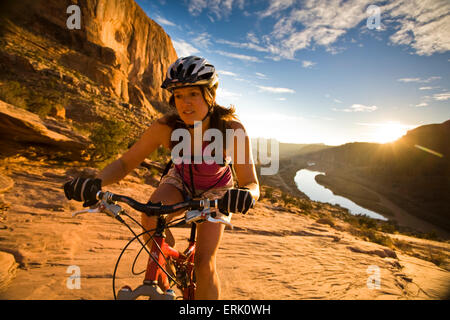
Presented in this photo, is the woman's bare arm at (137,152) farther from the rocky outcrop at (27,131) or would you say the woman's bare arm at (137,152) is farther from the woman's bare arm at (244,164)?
the rocky outcrop at (27,131)

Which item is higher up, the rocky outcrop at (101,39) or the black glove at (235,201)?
the rocky outcrop at (101,39)

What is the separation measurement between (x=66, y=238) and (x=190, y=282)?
2.83 metres

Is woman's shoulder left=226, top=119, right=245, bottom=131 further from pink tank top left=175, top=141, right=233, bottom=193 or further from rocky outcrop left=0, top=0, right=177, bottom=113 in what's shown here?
rocky outcrop left=0, top=0, right=177, bottom=113

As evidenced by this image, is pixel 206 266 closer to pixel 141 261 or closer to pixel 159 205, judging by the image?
pixel 159 205

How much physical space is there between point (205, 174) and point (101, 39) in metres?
47.6

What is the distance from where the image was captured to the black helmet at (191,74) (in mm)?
2246

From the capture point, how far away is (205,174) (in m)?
2.47

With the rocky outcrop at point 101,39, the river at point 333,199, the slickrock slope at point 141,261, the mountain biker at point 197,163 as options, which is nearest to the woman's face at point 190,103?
the mountain biker at point 197,163

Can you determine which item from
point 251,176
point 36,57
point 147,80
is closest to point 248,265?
point 251,176

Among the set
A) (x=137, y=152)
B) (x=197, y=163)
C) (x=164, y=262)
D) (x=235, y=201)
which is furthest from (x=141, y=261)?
(x=235, y=201)

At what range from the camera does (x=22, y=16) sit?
29.8 metres

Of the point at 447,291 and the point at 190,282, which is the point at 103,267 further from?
the point at 447,291

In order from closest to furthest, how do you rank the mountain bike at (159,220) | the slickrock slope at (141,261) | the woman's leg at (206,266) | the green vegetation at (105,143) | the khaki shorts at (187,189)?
the mountain bike at (159,220)
the woman's leg at (206,266)
the khaki shorts at (187,189)
the slickrock slope at (141,261)
the green vegetation at (105,143)
